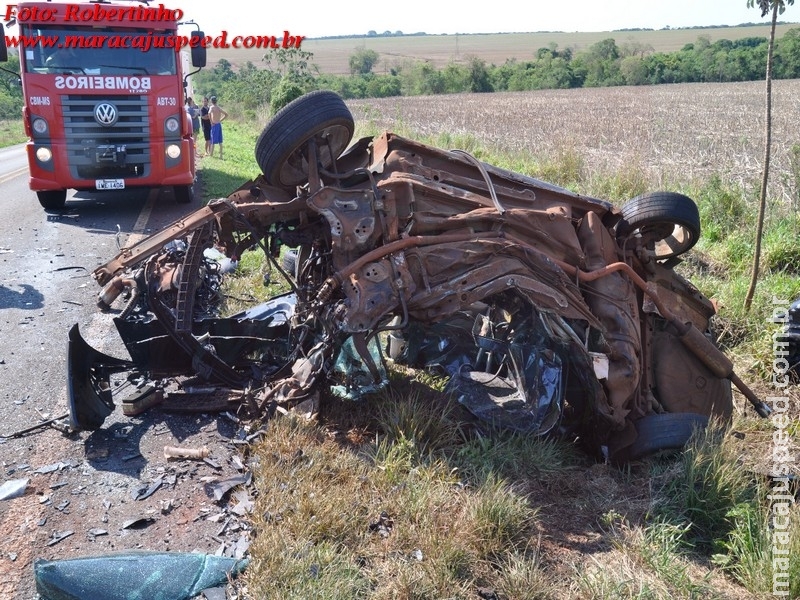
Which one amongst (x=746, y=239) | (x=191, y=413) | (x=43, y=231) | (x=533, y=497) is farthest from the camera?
(x=43, y=231)

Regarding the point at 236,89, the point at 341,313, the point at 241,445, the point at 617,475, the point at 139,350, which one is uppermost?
the point at 236,89

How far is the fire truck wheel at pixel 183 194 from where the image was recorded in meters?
10.5

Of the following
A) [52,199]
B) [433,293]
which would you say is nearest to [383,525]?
[433,293]

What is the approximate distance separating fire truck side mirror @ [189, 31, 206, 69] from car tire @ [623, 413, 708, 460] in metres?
9.28

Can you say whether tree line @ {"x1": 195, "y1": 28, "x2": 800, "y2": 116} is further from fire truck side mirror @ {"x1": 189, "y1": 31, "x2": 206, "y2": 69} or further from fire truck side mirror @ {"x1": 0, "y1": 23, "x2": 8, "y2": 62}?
fire truck side mirror @ {"x1": 0, "y1": 23, "x2": 8, "y2": 62}

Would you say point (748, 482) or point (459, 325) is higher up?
point (459, 325)

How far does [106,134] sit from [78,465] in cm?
710

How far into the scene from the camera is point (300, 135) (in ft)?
12.6

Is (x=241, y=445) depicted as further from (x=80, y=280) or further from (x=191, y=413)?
(x=80, y=280)

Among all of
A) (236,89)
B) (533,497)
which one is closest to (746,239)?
(533,497)

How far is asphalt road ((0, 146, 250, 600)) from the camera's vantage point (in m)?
3.12

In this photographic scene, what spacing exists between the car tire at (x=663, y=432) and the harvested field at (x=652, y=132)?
17.2 feet

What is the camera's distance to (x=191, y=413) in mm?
4301

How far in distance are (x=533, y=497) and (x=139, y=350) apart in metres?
2.78
